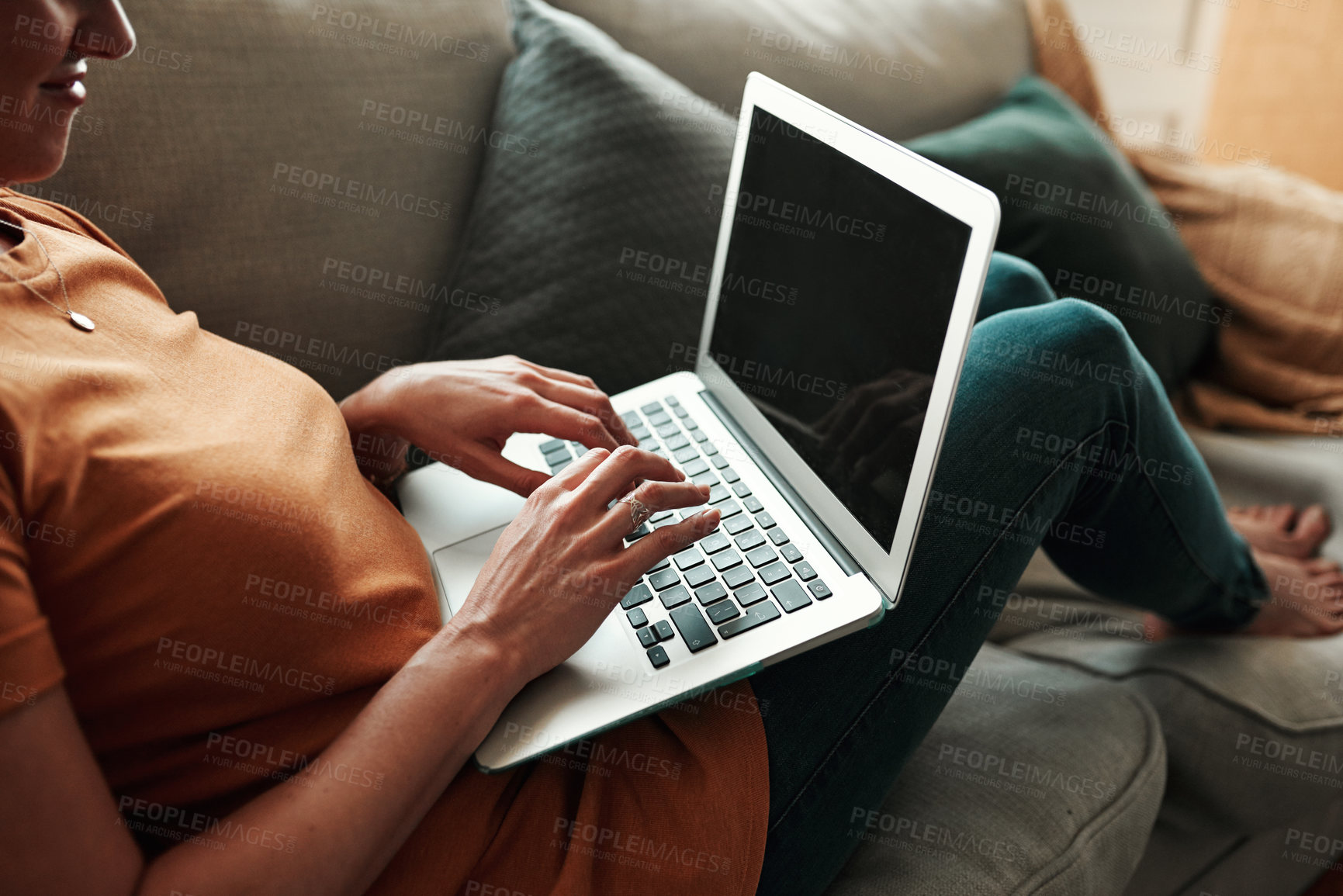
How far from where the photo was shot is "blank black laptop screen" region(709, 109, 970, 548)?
0.63 meters

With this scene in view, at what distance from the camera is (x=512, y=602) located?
2.01ft

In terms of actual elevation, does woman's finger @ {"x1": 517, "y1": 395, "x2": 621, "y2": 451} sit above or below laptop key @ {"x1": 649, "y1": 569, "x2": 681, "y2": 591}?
Result: above

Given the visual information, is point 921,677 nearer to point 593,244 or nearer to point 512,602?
point 512,602

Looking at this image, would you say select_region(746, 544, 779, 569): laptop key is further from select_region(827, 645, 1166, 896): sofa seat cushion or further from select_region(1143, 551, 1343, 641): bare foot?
select_region(1143, 551, 1343, 641): bare foot

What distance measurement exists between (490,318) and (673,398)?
241 millimetres

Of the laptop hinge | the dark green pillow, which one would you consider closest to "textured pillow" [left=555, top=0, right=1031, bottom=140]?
the dark green pillow

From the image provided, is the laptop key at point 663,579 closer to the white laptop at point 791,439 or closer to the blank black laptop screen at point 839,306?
the white laptop at point 791,439

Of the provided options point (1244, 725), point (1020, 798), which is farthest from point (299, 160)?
point (1244, 725)

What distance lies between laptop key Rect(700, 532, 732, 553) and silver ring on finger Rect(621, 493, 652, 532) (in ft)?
0.25

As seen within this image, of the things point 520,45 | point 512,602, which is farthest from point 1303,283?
point 512,602

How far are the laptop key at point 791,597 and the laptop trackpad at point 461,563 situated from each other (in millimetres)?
239

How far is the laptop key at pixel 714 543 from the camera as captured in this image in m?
0.72

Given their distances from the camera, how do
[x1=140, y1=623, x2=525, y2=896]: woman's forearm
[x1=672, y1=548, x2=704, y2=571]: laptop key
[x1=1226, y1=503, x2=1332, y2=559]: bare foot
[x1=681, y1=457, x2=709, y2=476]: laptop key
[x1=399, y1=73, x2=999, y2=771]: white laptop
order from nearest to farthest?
[x1=140, y1=623, x2=525, y2=896]: woman's forearm < [x1=399, y1=73, x2=999, y2=771]: white laptop < [x1=672, y1=548, x2=704, y2=571]: laptop key < [x1=681, y1=457, x2=709, y2=476]: laptop key < [x1=1226, y1=503, x2=1332, y2=559]: bare foot

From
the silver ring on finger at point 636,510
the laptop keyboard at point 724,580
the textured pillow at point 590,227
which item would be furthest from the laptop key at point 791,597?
the textured pillow at point 590,227
